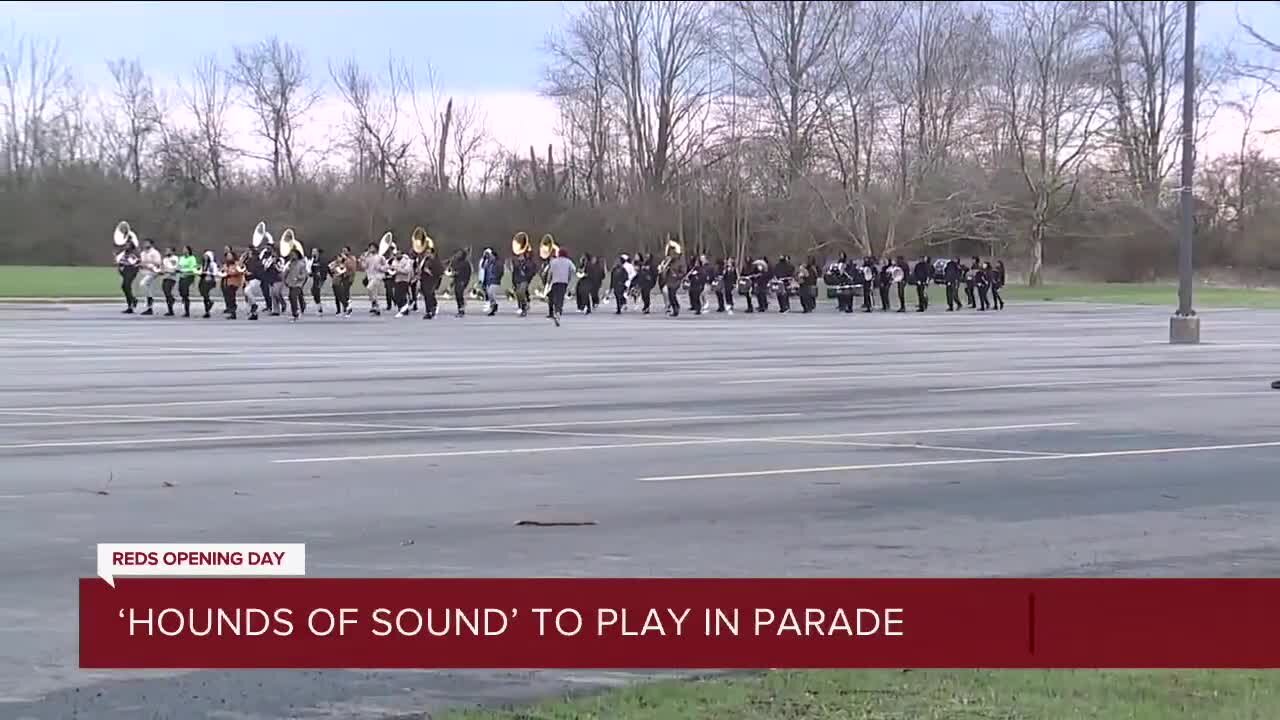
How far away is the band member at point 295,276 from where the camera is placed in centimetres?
4053

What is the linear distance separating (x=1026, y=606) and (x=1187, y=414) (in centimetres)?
1085

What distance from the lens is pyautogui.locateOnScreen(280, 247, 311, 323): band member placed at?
40.5 meters

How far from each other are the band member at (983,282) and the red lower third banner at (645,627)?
156 feet

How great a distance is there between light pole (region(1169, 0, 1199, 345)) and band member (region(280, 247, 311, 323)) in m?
Answer: 18.3

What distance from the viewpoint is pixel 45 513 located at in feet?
35.7

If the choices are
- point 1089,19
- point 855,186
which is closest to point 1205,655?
point 855,186

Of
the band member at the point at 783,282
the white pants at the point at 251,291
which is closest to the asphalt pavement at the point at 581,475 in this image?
the white pants at the point at 251,291

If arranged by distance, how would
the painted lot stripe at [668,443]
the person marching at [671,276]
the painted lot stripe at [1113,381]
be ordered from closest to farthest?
1. the painted lot stripe at [668,443]
2. the painted lot stripe at [1113,381]
3. the person marching at [671,276]

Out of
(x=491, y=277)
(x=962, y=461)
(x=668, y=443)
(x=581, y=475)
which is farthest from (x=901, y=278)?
(x=581, y=475)

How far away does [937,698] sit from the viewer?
641 centimetres

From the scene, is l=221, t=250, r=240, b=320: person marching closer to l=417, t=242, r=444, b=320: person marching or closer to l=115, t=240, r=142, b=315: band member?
l=115, t=240, r=142, b=315: band member

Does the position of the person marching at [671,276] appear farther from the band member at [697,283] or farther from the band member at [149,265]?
the band member at [149,265]

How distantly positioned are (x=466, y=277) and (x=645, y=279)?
6.52 metres

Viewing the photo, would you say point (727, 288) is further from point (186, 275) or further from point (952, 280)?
point (186, 275)
